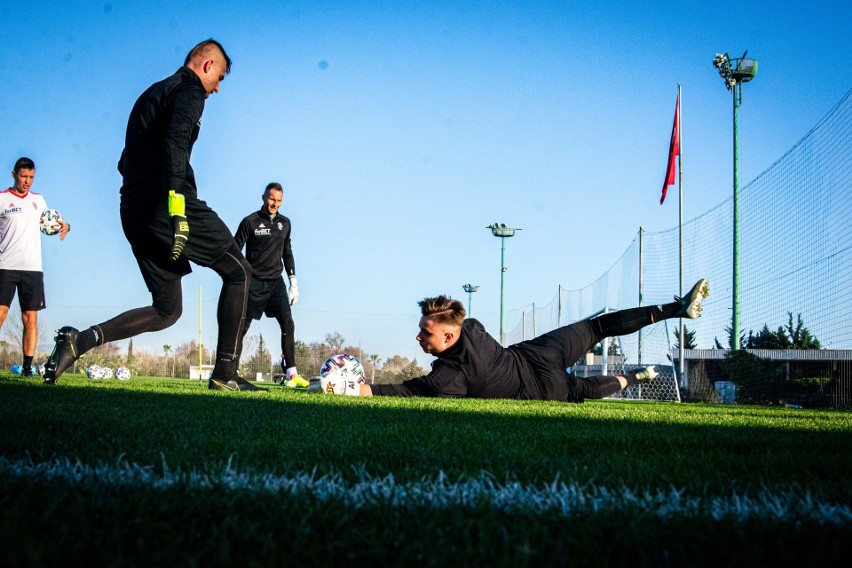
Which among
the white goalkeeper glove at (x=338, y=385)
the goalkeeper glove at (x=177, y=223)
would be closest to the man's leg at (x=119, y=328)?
the goalkeeper glove at (x=177, y=223)

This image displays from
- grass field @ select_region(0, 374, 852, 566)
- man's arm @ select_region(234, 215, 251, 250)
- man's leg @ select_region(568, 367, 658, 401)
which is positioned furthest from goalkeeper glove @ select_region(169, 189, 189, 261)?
man's arm @ select_region(234, 215, 251, 250)

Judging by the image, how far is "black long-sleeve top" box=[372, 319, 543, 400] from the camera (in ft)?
18.4

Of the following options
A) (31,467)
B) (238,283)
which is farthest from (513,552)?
(238,283)

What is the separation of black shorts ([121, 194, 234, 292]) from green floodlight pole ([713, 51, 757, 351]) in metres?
12.6

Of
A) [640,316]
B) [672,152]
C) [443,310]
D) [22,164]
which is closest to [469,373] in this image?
[443,310]

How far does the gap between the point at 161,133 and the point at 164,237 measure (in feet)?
2.52

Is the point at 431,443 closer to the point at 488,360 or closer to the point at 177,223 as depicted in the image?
the point at 177,223

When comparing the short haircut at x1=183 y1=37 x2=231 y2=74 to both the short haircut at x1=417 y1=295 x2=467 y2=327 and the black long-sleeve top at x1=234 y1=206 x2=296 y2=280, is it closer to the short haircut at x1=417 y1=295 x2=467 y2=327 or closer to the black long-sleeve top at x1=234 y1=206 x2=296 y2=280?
the short haircut at x1=417 y1=295 x2=467 y2=327

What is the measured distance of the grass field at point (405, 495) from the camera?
1.15 m

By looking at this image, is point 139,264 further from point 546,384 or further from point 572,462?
point 572,462

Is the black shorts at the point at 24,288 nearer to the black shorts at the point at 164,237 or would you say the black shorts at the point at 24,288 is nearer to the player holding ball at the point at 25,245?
the player holding ball at the point at 25,245

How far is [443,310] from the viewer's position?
5555 mm

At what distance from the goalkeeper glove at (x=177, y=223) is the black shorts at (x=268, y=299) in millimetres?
3917

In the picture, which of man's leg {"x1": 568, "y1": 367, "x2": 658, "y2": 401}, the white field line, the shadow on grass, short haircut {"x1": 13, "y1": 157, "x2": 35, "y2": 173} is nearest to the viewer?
the white field line
